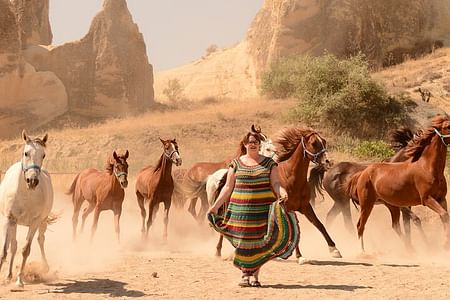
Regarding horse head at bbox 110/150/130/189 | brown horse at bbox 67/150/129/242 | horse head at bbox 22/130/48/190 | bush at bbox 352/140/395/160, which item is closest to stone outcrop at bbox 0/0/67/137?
bush at bbox 352/140/395/160

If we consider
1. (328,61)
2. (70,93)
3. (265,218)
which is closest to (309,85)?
(328,61)

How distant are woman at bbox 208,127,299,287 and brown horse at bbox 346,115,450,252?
12.4ft

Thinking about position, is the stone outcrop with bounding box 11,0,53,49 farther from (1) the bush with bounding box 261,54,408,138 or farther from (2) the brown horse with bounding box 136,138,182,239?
(2) the brown horse with bounding box 136,138,182,239

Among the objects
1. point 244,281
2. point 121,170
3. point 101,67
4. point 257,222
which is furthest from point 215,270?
point 101,67

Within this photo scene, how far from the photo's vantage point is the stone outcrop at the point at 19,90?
3734 centimetres

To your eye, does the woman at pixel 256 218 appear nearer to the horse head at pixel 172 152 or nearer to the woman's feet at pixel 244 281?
the woman's feet at pixel 244 281

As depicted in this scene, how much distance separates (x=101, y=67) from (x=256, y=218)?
112 ft

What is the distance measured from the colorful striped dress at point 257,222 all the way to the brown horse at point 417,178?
3756 mm

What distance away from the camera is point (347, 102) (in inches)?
1212

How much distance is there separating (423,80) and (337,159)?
15.9m

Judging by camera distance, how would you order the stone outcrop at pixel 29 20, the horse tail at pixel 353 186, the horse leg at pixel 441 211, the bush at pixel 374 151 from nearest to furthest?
1. the horse leg at pixel 441 211
2. the horse tail at pixel 353 186
3. the bush at pixel 374 151
4. the stone outcrop at pixel 29 20

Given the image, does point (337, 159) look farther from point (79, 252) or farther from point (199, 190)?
point (79, 252)


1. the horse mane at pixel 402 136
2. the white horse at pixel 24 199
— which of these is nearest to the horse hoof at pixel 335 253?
the horse mane at pixel 402 136

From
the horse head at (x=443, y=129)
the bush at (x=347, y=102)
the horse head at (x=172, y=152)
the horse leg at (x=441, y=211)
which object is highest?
the bush at (x=347, y=102)
